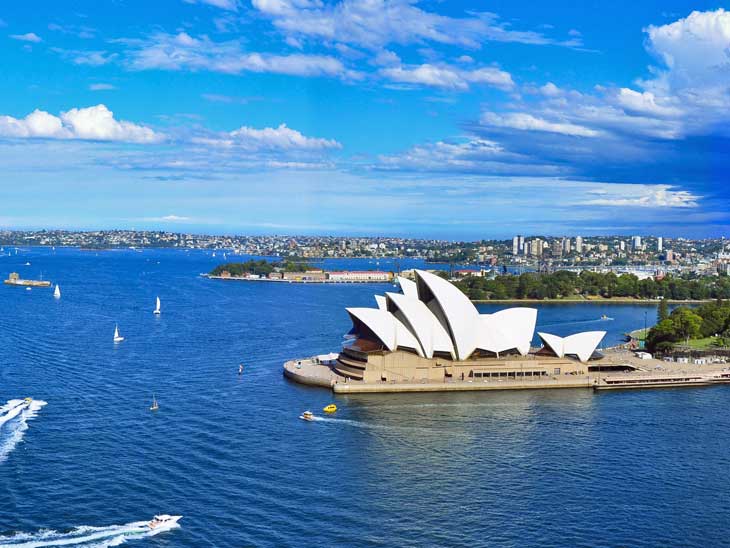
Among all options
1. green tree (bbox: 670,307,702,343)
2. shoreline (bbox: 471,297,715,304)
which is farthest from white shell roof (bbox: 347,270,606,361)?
shoreline (bbox: 471,297,715,304)

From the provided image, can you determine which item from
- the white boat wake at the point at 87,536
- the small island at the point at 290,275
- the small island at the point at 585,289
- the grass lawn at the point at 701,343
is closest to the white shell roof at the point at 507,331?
the grass lawn at the point at 701,343

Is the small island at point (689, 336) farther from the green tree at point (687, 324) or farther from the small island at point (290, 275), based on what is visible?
the small island at point (290, 275)

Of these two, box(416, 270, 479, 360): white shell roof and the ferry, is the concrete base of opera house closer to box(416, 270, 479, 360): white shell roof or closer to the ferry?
the ferry

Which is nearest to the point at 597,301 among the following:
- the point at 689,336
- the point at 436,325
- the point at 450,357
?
the point at 689,336

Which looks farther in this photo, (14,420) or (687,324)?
(687,324)

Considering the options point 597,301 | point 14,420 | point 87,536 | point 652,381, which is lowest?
point 87,536

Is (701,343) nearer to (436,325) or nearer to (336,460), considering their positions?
(436,325)
